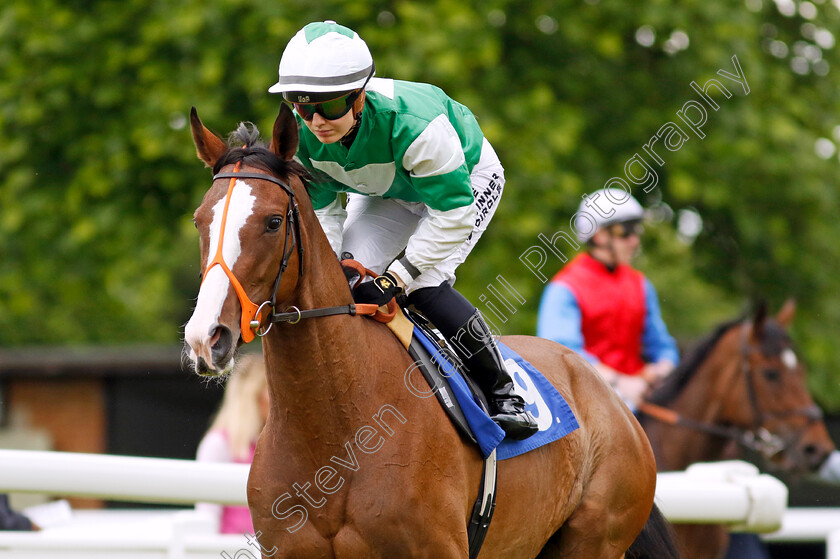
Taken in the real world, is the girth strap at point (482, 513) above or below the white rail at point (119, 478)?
above

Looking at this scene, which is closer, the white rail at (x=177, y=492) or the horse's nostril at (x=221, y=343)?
the horse's nostril at (x=221, y=343)

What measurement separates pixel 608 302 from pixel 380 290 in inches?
141

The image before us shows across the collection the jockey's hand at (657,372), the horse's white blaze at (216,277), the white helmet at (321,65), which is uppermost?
the white helmet at (321,65)

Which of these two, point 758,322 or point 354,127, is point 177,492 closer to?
point 354,127

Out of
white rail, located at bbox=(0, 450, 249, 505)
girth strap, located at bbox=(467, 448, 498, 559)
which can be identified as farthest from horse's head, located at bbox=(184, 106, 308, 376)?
white rail, located at bbox=(0, 450, 249, 505)

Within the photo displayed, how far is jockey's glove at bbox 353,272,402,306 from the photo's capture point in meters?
3.43

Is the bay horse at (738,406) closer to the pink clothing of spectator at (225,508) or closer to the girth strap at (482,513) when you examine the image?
the pink clothing of spectator at (225,508)

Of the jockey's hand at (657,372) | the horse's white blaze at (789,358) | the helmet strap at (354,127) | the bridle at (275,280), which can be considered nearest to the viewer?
the bridle at (275,280)

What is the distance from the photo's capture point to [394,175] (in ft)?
11.8

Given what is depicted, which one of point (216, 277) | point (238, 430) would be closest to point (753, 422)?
point (238, 430)

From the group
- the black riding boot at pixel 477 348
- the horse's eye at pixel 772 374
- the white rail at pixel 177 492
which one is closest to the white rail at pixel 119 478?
the white rail at pixel 177 492

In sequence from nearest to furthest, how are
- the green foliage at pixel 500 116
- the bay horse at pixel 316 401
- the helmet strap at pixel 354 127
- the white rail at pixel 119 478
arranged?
1. the bay horse at pixel 316 401
2. the helmet strap at pixel 354 127
3. the white rail at pixel 119 478
4. the green foliage at pixel 500 116

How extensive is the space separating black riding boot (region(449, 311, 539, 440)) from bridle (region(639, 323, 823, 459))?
3172mm

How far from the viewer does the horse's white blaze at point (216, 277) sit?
105 inches
